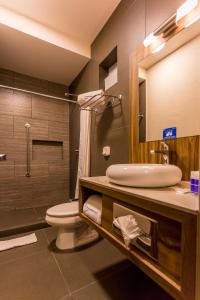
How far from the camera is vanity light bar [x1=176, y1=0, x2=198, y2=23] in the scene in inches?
36.1

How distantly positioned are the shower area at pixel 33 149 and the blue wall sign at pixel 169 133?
179 centimetres

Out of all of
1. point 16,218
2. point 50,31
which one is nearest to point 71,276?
point 16,218

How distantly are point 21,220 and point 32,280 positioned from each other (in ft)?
3.39

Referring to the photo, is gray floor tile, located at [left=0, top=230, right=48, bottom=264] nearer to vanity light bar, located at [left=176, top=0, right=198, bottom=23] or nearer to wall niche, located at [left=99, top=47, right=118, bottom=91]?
wall niche, located at [left=99, top=47, right=118, bottom=91]

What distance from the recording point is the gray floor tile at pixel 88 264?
3.94ft

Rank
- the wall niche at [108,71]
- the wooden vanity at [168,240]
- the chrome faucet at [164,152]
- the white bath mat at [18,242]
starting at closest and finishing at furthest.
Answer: the wooden vanity at [168,240]
the chrome faucet at [164,152]
the white bath mat at [18,242]
the wall niche at [108,71]

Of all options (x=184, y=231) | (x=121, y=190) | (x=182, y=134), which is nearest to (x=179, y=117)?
(x=182, y=134)

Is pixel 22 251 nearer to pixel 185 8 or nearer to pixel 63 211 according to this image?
pixel 63 211

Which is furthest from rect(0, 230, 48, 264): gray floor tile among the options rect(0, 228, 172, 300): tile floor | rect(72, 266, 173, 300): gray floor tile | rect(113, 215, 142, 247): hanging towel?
rect(113, 215, 142, 247): hanging towel

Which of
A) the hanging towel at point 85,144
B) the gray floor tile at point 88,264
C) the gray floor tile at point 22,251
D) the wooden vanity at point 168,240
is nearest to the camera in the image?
the wooden vanity at point 168,240

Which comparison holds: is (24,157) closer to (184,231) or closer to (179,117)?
(179,117)

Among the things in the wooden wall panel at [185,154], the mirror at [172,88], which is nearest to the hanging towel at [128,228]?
the wooden wall panel at [185,154]

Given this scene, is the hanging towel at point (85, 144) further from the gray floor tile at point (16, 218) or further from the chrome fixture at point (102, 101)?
the gray floor tile at point (16, 218)

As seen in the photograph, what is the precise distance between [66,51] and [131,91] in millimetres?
1254
